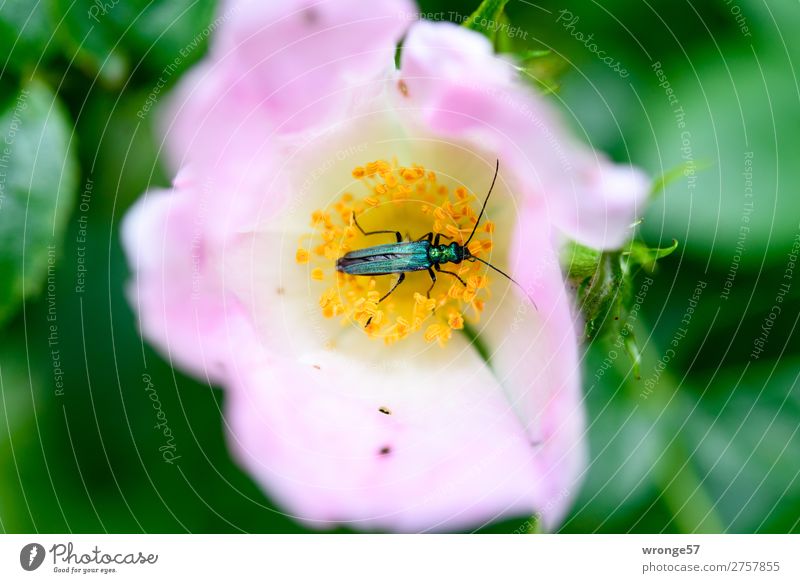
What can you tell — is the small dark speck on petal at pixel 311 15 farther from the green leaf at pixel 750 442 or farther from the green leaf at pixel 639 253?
the green leaf at pixel 750 442

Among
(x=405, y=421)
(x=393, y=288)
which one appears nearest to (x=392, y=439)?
(x=405, y=421)

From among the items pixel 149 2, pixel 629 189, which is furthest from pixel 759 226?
pixel 149 2
